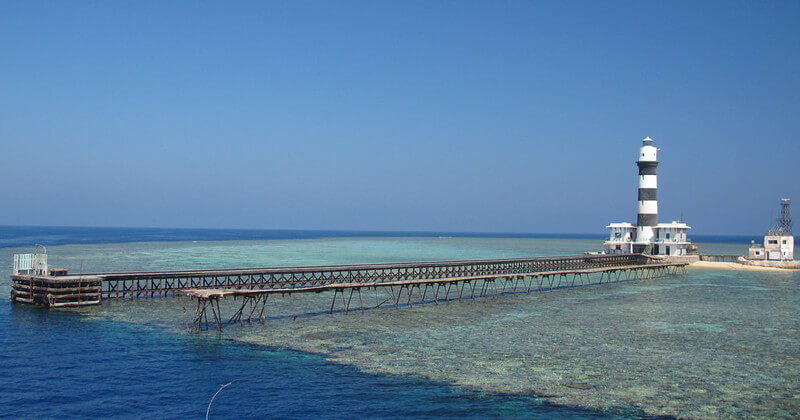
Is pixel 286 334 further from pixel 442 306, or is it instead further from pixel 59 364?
pixel 442 306

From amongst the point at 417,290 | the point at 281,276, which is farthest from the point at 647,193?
the point at 281,276

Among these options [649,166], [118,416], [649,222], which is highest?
[649,166]

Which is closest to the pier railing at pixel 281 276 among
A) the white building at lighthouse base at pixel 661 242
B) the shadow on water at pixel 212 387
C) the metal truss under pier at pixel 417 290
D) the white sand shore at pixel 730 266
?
the metal truss under pier at pixel 417 290

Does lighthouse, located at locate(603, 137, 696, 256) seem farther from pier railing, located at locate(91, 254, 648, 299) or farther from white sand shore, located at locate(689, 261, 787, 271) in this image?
pier railing, located at locate(91, 254, 648, 299)

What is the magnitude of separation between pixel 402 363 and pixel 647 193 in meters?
67.4

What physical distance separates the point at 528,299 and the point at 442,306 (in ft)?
30.3

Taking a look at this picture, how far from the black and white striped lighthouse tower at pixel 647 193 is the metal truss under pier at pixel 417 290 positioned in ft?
17.0

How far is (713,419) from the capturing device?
59.7 feet

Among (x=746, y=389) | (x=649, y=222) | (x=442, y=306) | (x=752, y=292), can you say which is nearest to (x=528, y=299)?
(x=442, y=306)

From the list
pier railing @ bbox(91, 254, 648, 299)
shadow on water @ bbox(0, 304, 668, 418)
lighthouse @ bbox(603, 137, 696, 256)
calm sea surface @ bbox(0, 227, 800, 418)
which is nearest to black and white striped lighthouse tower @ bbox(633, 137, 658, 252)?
lighthouse @ bbox(603, 137, 696, 256)

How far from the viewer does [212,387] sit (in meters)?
21.3

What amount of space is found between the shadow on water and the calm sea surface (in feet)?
0.26

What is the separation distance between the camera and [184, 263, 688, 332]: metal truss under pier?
1286 inches

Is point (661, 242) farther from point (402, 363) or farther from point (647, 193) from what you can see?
point (402, 363)
